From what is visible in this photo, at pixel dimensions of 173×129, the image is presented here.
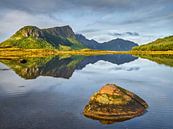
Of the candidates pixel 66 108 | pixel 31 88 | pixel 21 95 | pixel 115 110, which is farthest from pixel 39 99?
pixel 115 110

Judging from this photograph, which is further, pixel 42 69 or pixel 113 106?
pixel 42 69

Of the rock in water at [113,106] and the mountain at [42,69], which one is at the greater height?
the rock in water at [113,106]

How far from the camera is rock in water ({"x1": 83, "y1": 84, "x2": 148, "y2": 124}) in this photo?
1308 inches

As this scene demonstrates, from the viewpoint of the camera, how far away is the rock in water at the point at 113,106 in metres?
33.2

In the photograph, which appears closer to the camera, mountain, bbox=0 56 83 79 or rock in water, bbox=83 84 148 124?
rock in water, bbox=83 84 148 124

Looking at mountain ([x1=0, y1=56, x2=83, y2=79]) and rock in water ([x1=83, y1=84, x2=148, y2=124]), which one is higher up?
rock in water ([x1=83, y1=84, x2=148, y2=124])

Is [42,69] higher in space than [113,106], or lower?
lower

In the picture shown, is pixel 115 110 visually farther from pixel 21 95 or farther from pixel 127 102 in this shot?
pixel 21 95

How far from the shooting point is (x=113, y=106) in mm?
34500

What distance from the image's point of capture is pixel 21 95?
166ft

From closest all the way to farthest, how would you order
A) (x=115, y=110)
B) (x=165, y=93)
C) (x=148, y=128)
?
(x=148, y=128) → (x=115, y=110) → (x=165, y=93)

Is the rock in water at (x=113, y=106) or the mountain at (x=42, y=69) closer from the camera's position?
the rock in water at (x=113, y=106)

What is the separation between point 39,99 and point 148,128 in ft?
74.3

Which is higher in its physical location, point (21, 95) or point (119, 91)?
point (119, 91)
